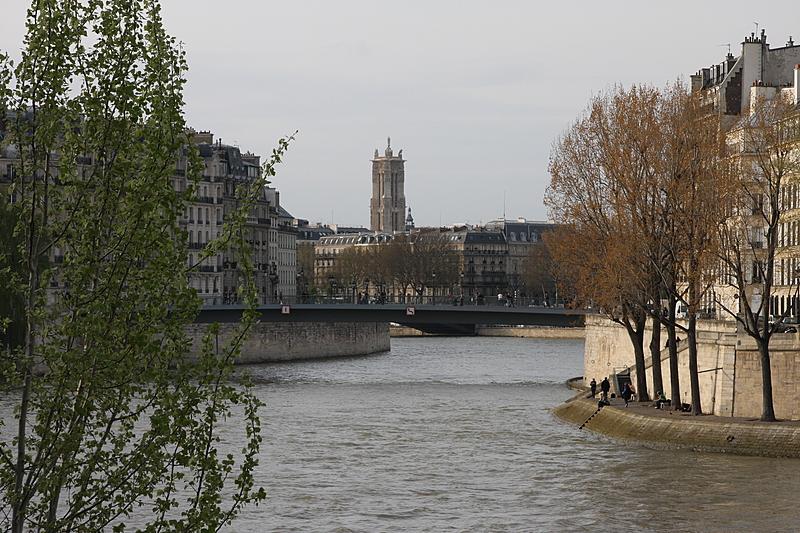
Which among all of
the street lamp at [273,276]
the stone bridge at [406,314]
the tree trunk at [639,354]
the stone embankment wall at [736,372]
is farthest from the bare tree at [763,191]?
the street lamp at [273,276]

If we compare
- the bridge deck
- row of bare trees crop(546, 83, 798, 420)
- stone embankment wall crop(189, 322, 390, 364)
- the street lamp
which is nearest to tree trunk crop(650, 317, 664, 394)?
row of bare trees crop(546, 83, 798, 420)

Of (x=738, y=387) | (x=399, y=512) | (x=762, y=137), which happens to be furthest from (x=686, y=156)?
(x=399, y=512)

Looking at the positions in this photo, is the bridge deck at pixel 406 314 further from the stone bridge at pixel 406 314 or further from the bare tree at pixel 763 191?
the bare tree at pixel 763 191

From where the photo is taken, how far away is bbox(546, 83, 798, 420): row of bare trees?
46.6 m

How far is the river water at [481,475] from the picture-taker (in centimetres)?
3497

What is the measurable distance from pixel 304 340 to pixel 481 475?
230 ft

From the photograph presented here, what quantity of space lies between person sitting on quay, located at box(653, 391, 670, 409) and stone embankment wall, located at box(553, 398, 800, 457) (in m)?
1.25

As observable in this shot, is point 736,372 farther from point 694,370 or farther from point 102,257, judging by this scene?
point 102,257

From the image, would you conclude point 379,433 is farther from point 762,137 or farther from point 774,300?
point 774,300

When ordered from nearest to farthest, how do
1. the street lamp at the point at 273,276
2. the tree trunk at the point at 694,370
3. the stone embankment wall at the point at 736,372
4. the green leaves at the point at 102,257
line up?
the green leaves at the point at 102,257 < the stone embankment wall at the point at 736,372 < the tree trunk at the point at 694,370 < the street lamp at the point at 273,276

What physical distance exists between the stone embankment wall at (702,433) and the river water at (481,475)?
751 millimetres

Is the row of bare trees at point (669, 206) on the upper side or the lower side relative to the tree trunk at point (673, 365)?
upper

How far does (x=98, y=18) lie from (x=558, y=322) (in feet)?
221

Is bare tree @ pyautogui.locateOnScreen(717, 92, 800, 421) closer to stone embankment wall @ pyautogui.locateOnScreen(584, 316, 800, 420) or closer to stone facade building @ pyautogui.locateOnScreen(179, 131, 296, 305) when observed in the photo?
stone embankment wall @ pyautogui.locateOnScreen(584, 316, 800, 420)
